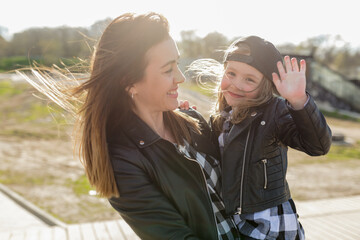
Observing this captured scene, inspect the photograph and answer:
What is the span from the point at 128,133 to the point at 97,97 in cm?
24

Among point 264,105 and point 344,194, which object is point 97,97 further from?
point 344,194

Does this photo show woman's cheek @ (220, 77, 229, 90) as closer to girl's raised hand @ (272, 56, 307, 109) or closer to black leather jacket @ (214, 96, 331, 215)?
black leather jacket @ (214, 96, 331, 215)

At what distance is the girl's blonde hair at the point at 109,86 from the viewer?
1688mm

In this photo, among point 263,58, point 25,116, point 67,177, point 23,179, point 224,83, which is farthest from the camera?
point 25,116

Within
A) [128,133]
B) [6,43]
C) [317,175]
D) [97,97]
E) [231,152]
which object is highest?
[97,97]

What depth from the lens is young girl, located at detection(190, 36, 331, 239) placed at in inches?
68.5

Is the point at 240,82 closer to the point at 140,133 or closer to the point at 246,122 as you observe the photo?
the point at 246,122

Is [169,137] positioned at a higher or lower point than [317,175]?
higher

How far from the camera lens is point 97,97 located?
1808 millimetres

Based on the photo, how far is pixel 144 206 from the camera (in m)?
1.62

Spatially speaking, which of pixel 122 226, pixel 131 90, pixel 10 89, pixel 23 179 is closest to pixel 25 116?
pixel 10 89

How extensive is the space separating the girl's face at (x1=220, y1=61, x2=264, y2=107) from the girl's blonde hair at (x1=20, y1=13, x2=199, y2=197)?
1.59 ft

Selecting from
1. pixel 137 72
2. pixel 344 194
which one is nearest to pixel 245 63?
pixel 137 72

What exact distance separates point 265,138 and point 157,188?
0.63 meters
